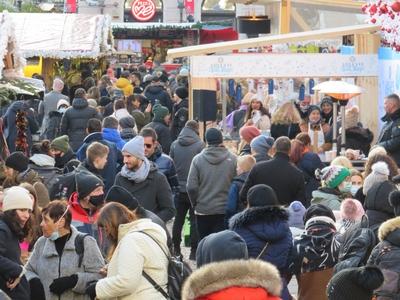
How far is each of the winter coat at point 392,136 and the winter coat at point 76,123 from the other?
185 inches

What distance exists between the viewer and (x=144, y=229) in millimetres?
8336

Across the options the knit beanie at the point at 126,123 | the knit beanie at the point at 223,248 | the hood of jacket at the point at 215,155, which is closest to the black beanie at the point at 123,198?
the knit beanie at the point at 223,248

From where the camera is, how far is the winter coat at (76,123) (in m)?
19.8

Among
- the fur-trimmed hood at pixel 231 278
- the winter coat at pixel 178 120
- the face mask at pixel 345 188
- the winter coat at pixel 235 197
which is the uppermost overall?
the fur-trimmed hood at pixel 231 278

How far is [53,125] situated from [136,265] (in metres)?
13.6

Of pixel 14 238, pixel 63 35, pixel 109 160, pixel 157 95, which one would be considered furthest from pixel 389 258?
pixel 63 35

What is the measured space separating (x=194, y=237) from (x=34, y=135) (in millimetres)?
6407

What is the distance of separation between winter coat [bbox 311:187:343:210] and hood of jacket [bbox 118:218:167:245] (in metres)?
4.32

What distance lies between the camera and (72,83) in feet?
105

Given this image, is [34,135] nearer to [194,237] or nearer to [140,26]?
[194,237]

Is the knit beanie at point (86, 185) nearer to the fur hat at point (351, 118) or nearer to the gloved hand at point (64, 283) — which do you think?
the gloved hand at point (64, 283)

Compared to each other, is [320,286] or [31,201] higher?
[31,201]

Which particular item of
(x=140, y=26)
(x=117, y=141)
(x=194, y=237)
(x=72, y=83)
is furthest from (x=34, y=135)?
(x=140, y=26)

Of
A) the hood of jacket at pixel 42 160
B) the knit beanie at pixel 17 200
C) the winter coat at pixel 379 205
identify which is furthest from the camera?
the hood of jacket at pixel 42 160
